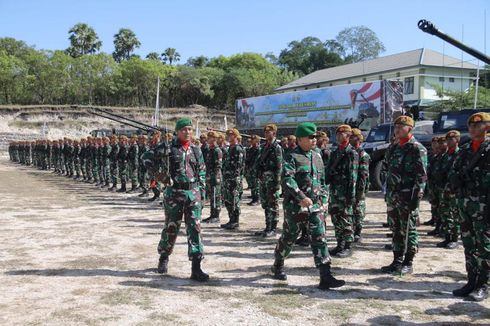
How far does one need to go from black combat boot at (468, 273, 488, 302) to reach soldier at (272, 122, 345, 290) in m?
1.31

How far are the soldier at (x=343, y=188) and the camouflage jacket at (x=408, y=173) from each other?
2.65 ft

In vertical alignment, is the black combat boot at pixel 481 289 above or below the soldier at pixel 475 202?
below

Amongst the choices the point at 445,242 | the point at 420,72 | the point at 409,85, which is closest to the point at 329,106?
the point at 445,242

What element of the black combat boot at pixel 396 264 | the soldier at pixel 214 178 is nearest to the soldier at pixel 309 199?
the black combat boot at pixel 396 264

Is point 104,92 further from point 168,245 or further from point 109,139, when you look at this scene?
point 168,245

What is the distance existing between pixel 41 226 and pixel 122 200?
14.3ft

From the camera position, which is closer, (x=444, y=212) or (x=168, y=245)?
(x=168, y=245)

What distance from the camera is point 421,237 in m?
8.19

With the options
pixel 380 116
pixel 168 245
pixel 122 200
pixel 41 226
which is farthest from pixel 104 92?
pixel 168 245

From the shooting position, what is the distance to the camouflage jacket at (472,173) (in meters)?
4.73

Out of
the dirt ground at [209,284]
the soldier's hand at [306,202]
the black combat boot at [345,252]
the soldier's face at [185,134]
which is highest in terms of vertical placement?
the soldier's face at [185,134]

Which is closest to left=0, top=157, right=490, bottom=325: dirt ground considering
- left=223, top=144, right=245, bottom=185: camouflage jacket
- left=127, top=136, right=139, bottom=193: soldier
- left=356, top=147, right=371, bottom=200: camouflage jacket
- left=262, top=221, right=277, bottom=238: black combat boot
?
left=262, top=221, right=277, bottom=238: black combat boot

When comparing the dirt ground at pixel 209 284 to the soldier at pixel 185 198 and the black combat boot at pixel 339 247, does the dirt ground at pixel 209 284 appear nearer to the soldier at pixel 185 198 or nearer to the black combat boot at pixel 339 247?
the black combat boot at pixel 339 247

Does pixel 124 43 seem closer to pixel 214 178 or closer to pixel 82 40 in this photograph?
pixel 82 40
